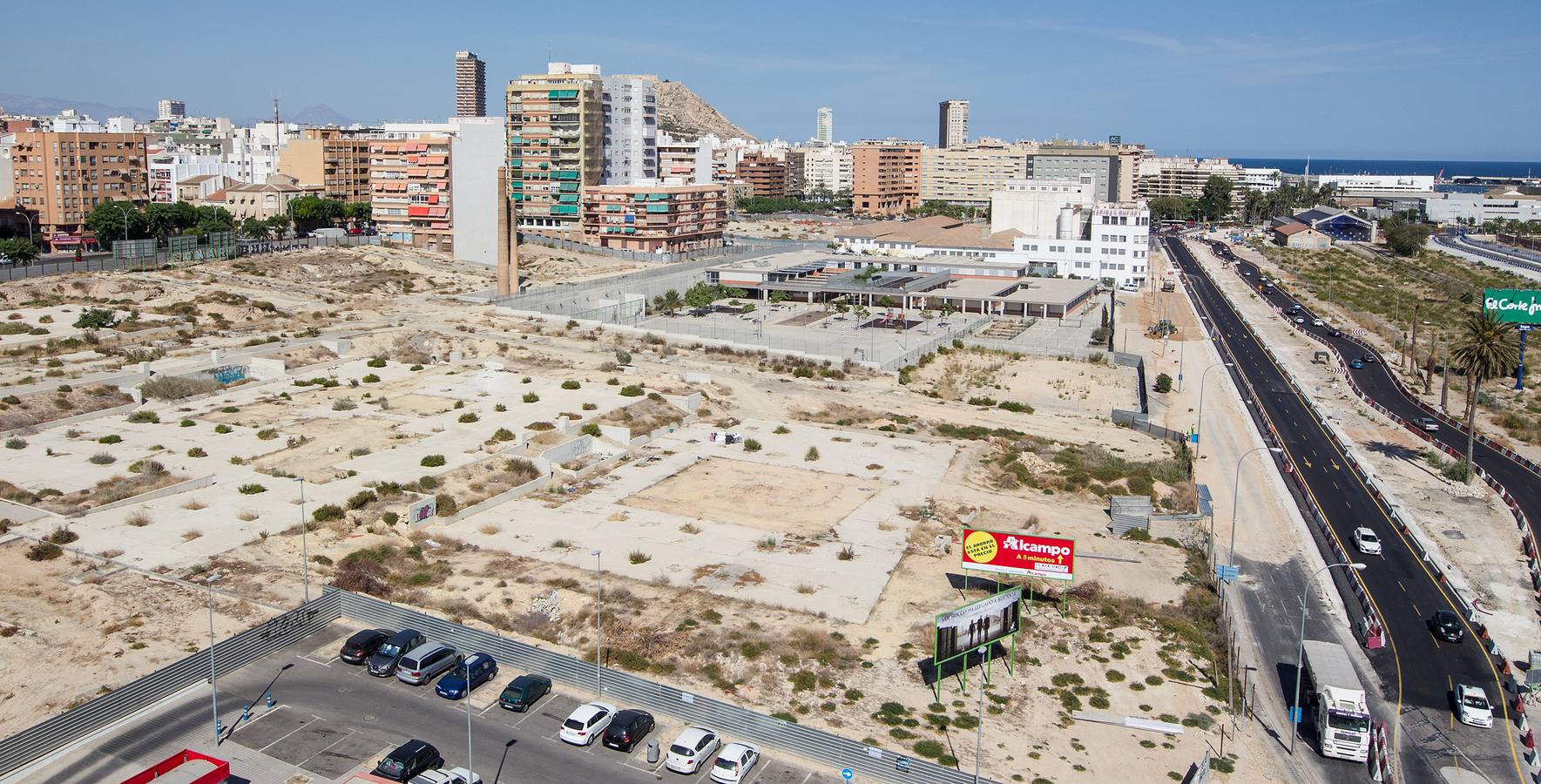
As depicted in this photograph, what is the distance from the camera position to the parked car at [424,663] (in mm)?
31141

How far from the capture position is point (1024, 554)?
36531 mm

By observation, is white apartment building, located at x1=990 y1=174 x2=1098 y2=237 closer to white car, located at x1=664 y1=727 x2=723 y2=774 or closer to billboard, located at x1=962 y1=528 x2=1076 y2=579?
billboard, located at x1=962 y1=528 x2=1076 y2=579

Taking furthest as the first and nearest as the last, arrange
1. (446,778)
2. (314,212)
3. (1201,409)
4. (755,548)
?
(314,212) < (1201,409) < (755,548) < (446,778)

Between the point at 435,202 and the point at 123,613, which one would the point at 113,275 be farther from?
the point at 123,613

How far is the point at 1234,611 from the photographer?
128 feet

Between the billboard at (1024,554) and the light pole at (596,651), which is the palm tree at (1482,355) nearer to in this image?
the billboard at (1024,554)

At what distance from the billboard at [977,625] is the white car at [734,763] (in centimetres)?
638

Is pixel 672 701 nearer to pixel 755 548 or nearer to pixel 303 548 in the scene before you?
pixel 755 548

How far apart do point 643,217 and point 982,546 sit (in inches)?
3795

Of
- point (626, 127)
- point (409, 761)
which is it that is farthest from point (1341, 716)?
point (626, 127)

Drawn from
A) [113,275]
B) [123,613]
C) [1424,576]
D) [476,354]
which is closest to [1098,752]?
[1424,576]

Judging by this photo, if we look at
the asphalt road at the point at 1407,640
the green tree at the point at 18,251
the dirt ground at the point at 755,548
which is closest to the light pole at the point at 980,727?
the dirt ground at the point at 755,548

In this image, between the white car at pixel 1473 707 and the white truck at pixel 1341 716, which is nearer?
the white truck at pixel 1341 716

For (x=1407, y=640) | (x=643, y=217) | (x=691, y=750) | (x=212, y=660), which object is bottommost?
(x=1407, y=640)
